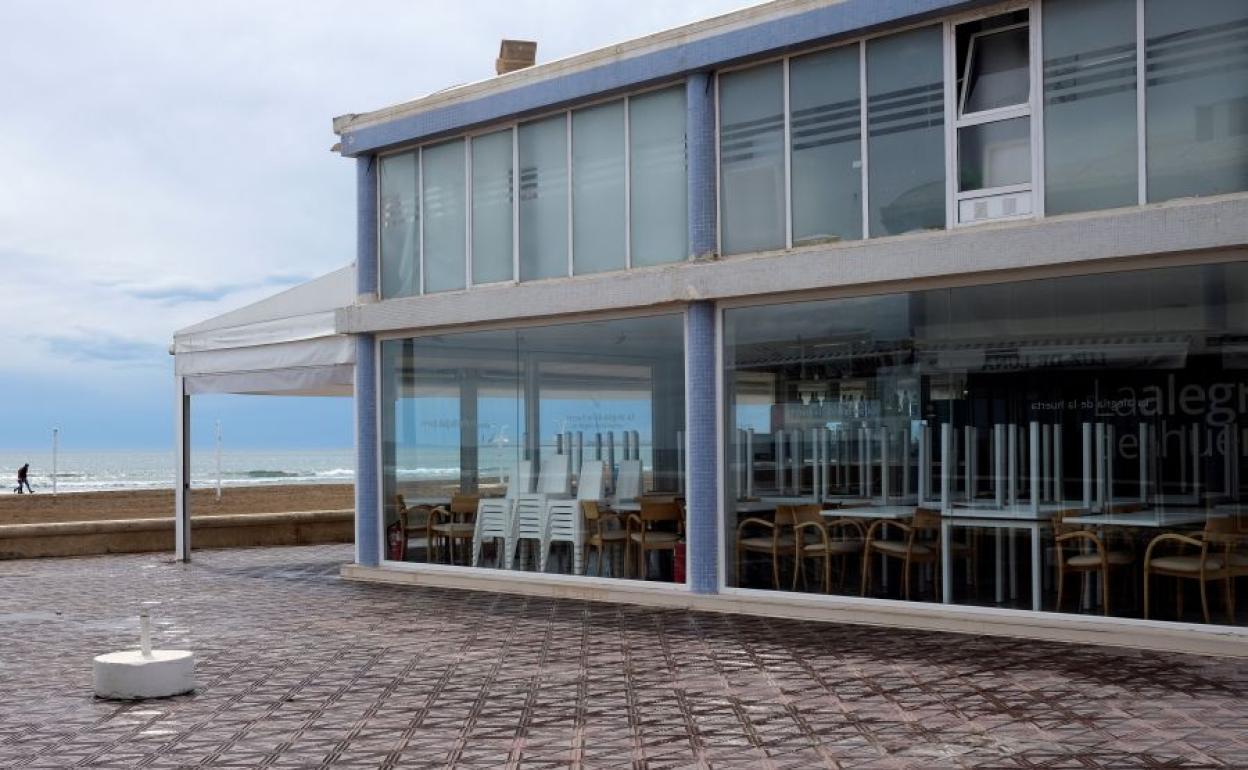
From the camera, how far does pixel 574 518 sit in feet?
43.7

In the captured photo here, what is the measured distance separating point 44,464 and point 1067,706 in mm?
115232

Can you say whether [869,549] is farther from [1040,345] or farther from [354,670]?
[354,670]

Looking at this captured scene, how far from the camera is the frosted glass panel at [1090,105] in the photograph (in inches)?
377

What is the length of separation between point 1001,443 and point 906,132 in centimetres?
240

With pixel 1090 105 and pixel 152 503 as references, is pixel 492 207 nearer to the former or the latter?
pixel 1090 105

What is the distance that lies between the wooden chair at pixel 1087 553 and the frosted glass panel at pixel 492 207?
5842 mm

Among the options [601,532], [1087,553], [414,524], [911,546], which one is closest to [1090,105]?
[1087,553]

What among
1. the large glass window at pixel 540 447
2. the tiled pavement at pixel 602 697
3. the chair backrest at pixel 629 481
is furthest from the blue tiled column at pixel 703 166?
the tiled pavement at pixel 602 697

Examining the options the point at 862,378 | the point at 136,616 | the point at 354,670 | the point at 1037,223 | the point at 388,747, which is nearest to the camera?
the point at 388,747

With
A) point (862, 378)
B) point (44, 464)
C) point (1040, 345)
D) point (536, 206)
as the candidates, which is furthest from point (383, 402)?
point (44, 464)

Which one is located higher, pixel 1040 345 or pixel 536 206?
pixel 536 206

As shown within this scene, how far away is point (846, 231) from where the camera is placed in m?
11.1

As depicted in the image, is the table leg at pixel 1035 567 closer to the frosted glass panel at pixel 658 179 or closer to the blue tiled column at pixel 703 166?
the blue tiled column at pixel 703 166

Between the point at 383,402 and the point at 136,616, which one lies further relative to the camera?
the point at 383,402
